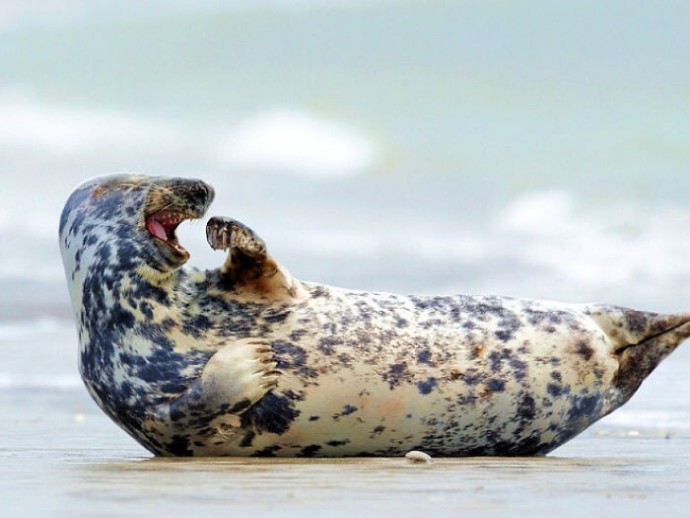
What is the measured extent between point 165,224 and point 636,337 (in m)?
2.28

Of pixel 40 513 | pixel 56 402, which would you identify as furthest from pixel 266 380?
pixel 56 402

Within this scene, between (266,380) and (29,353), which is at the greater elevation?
(29,353)

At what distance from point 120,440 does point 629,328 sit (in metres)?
2.67

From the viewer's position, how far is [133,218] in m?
7.40

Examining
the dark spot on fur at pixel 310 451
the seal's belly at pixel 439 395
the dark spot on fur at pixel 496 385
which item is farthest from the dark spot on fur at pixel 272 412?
the dark spot on fur at pixel 496 385

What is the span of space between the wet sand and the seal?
0.20 metres

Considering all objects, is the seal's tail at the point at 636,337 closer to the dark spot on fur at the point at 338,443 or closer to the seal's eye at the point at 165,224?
the dark spot on fur at the point at 338,443

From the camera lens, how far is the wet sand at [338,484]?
4887mm

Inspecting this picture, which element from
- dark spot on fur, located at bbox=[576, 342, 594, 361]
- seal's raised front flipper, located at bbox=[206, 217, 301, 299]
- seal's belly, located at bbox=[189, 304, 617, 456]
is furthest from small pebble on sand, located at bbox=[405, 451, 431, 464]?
dark spot on fur, located at bbox=[576, 342, 594, 361]

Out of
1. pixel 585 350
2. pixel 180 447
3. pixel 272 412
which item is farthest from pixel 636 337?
pixel 180 447

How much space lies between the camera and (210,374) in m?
6.82

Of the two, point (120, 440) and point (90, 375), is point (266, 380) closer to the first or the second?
point (90, 375)

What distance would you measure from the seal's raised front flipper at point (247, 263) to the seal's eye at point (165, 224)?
365 mm

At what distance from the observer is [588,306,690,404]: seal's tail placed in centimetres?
779
